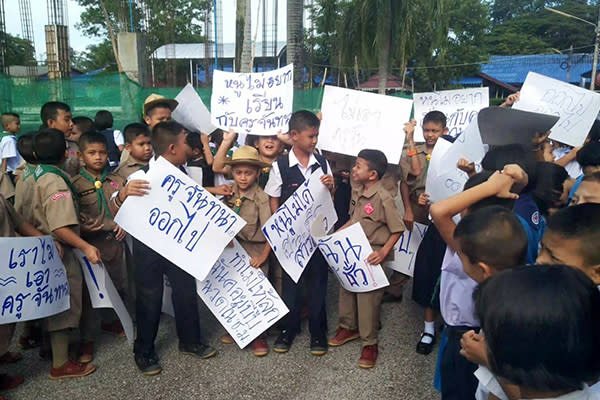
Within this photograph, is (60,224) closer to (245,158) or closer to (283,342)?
(245,158)

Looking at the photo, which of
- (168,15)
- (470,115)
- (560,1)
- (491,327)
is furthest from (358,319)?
(560,1)

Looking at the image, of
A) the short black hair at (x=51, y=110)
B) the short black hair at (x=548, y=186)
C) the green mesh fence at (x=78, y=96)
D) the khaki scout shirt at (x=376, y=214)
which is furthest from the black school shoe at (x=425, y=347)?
the green mesh fence at (x=78, y=96)

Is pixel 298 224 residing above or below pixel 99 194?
below

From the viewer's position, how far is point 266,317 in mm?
3549

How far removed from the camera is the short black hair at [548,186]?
3167 millimetres

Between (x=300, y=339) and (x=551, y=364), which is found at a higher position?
(x=551, y=364)

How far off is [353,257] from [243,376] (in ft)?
3.68

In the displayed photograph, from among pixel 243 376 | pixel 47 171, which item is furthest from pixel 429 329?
pixel 47 171

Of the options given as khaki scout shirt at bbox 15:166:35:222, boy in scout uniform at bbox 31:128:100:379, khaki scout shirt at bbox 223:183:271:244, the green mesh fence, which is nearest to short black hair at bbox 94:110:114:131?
the green mesh fence

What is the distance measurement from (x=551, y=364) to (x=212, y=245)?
2386 mm

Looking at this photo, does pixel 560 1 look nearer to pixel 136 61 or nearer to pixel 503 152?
pixel 136 61

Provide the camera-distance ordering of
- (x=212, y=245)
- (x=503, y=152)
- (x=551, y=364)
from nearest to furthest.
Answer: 1. (x=551, y=364)
2. (x=503, y=152)
3. (x=212, y=245)

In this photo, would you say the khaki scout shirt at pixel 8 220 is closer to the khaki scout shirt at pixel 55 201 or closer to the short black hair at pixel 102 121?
the khaki scout shirt at pixel 55 201

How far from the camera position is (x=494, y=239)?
1.89m
